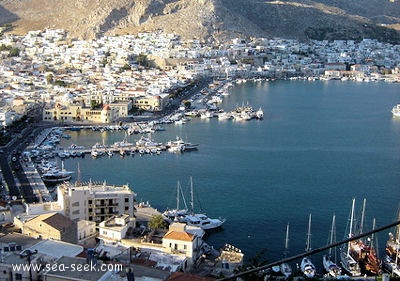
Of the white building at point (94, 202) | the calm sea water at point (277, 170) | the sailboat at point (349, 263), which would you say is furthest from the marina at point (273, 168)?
the white building at point (94, 202)

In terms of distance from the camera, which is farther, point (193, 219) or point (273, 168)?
point (273, 168)

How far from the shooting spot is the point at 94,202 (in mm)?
6594

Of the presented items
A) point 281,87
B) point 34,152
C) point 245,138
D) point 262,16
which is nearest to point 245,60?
point 281,87

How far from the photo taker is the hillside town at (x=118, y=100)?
477cm

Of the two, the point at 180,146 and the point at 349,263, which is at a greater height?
the point at 180,146

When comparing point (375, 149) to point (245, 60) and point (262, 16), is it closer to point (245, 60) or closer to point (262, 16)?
point (245, 60)

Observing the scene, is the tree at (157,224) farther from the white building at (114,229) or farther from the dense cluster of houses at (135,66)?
the dense cluster of houses at (135,66)

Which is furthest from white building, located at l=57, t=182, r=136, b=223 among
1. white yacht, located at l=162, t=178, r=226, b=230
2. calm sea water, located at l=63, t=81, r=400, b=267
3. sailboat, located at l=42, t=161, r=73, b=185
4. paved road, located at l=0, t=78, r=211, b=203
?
sailboat, located at l=42, t=161, r=73, b=185

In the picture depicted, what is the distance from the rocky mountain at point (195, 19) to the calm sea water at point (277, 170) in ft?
47.9

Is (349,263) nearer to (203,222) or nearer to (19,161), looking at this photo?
(203,222)

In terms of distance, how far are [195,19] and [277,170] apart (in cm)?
2218

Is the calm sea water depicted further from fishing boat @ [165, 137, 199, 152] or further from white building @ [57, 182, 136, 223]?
white building @ [57, 182, 136, 223]

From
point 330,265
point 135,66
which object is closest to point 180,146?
point 330,265

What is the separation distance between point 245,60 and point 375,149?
51.1 ft
